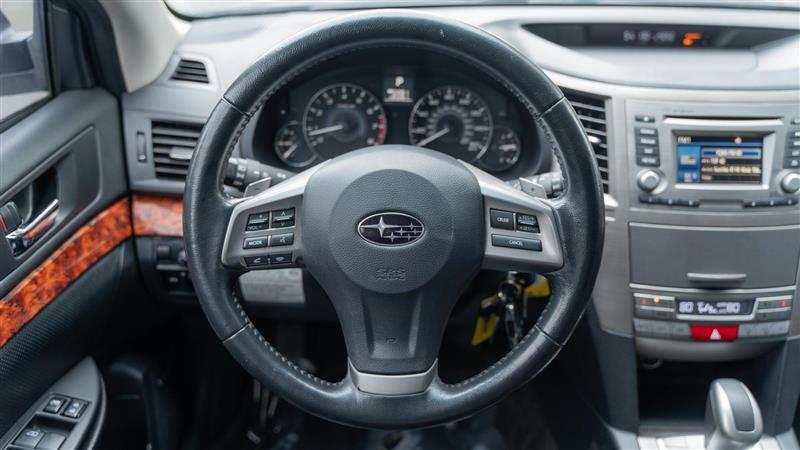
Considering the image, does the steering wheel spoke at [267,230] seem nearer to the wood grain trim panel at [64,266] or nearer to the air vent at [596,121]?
the wood grain trim panel at [64,266]

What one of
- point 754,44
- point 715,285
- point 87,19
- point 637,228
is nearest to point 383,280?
point 637,228

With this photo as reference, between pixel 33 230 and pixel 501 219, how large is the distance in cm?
89

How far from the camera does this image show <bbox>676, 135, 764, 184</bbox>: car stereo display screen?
162 cm

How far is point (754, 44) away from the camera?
183cm

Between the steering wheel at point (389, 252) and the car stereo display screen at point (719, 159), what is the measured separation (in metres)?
0.52

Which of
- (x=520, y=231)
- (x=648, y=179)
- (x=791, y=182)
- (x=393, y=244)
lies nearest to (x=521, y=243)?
(x=520, y=231)

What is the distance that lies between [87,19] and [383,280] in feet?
3.09

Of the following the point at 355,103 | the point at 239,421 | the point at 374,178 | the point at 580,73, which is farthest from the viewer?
the point at 239,421

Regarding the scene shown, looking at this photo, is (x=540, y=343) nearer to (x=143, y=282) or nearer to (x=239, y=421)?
(x=143, y=282)

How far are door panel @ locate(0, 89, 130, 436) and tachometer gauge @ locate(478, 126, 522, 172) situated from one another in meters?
0.83

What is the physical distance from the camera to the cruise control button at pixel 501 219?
1.23 m

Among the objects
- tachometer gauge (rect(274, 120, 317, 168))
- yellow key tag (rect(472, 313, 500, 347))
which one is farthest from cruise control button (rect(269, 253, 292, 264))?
yellow key tag (rect(472, 313, 500, 347))

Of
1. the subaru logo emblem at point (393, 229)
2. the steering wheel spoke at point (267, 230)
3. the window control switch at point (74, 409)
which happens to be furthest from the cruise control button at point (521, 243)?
the window control switch at point (74, 409)

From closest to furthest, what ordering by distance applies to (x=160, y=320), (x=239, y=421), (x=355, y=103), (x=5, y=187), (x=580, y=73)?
(x=5, y=187) < (x=580, y=73) < (x=355, y=103) < (x=160, y=320) < (x=239, y=421)
